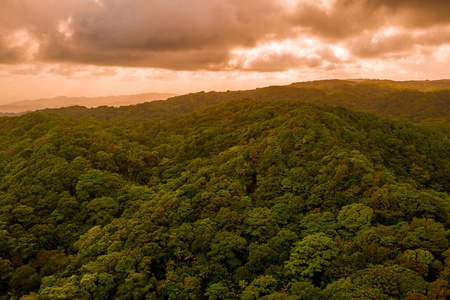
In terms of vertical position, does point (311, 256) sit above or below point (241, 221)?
below

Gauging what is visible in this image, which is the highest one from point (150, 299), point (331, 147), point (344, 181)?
point (331, 147)

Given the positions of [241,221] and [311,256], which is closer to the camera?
[311,256]

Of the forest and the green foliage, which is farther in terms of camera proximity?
the green foliage

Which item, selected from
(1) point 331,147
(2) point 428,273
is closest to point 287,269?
(2) point 428,273

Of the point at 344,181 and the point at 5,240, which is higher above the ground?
the point at 344,181

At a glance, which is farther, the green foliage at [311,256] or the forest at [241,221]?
the green foliage at [311,256]

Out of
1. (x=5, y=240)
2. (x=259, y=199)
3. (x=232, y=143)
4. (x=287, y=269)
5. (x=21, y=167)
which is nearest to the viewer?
(x=287, y=269)

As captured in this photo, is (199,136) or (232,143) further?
(199,136)

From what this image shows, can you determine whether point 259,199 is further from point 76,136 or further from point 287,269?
point 76,136
